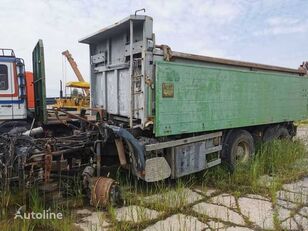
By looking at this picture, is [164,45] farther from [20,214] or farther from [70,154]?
[20,214]

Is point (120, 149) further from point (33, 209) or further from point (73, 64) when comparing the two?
point (73, 64)

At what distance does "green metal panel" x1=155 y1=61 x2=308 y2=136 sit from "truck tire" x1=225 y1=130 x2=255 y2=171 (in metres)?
0.28

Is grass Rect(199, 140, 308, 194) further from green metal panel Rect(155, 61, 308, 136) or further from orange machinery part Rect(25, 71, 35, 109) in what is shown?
orange machinery part Rect(25, 71, 35, 109)

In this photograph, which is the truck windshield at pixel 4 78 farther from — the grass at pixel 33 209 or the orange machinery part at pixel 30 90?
the grass at pixel 33 209

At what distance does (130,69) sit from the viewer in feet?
17.9

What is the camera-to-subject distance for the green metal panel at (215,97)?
547 centimetres

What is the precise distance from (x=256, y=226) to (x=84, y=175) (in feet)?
8.75

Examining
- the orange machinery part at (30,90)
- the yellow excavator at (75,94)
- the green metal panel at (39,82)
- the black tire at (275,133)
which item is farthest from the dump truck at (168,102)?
the yellow excavator at (75,94)

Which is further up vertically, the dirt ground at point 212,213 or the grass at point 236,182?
the grass at point 236,182

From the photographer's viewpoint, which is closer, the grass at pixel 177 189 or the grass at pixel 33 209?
the grass at pixel 33 209

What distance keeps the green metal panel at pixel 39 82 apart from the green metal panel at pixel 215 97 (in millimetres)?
2883

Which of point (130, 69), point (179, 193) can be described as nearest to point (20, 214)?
point (179, 193)

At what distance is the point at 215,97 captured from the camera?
21.0 ft

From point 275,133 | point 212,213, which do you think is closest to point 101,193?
point 212,213
